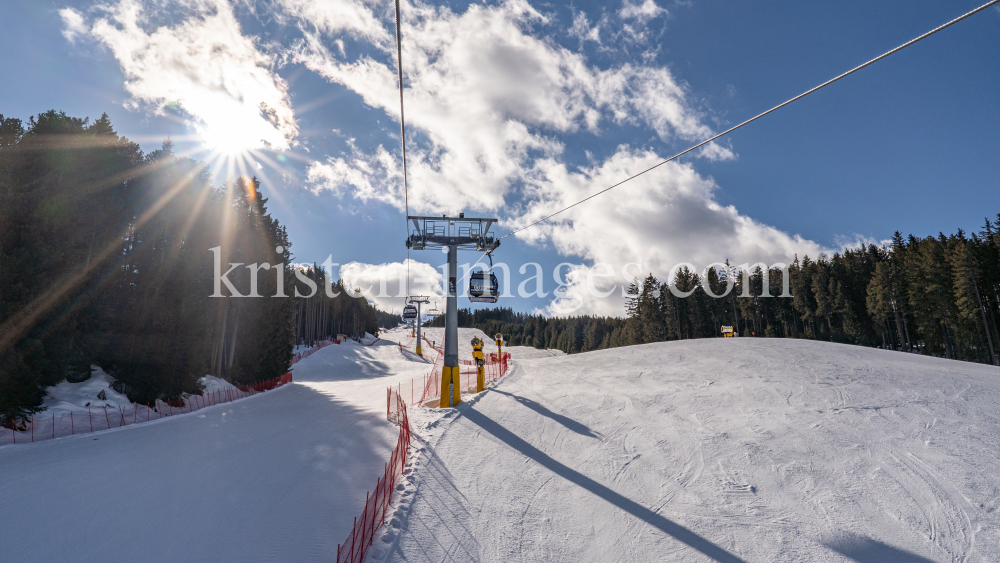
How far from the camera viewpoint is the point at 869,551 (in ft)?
19.2

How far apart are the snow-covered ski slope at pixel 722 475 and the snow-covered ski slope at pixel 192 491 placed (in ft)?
5.21

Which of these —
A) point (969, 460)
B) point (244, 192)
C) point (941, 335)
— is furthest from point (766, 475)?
point (941, 335)

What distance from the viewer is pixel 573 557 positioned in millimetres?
6152

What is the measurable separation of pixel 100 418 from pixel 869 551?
75.1 feet

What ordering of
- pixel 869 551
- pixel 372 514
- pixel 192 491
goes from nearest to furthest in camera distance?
pixel 869 551 → pixel 372 514 → pixel 192 491

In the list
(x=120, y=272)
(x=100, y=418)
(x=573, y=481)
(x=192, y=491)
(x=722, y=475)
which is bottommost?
(x=100, y=418)

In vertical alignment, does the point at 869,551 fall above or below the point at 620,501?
above

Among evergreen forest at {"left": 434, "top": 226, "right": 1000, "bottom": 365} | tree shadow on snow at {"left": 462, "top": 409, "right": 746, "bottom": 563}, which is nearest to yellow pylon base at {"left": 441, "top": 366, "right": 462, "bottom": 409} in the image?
tree shadow on snow at {"left": 462, "top": 409, "right": 746, "bottom": 563}

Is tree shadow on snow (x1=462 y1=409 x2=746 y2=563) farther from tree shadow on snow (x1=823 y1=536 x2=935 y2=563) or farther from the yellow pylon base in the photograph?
the yellow pylon base

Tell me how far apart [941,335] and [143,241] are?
227 ft

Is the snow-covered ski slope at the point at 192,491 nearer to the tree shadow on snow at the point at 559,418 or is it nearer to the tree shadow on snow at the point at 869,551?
the tree shadow on snow at the point at 559,418

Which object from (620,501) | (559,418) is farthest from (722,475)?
(559,418)

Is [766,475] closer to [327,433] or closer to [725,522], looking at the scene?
[725,522]

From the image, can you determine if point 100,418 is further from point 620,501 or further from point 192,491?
point 620,501
